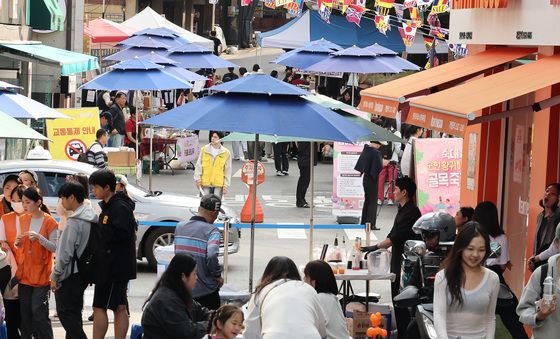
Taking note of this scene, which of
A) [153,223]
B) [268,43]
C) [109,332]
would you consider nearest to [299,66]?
[268,43]

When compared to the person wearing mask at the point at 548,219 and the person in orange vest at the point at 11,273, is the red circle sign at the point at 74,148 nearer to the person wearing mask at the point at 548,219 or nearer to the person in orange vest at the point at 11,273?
the person in orange vest at the point at 11,273

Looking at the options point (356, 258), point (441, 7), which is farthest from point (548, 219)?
point (441, 7)

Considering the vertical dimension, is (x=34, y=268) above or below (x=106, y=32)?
below

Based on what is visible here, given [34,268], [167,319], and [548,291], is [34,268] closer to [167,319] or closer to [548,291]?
[167,319]

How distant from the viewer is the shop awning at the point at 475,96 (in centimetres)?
1168

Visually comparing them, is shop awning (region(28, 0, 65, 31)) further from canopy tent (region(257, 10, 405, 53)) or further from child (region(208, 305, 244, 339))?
child (region(208, 305, 244, 339))

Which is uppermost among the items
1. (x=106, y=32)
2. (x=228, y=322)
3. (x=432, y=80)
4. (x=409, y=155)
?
(x=106, y=32)

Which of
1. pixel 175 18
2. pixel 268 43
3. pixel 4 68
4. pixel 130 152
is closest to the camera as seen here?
pixel 130 152

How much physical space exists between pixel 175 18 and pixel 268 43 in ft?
107

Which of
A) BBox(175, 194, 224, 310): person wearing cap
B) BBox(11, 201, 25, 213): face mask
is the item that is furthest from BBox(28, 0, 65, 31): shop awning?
BBox(175, 194, 224, 310): person wearing cap

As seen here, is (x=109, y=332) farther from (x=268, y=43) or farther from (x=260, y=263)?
(x=268, y=43)

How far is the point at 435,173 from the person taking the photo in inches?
803

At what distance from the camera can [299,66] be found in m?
34.0

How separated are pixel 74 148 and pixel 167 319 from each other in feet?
53.6
